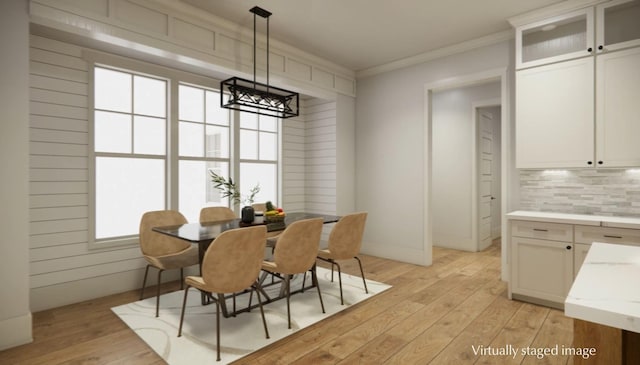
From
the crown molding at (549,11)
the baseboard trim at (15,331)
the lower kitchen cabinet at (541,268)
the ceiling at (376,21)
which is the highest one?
the ceiling at (376,21)

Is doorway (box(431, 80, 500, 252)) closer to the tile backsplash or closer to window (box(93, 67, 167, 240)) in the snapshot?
the tile backsplash

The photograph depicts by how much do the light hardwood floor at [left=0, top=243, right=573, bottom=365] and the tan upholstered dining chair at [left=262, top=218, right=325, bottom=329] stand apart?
48 cm

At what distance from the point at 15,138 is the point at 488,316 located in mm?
4170

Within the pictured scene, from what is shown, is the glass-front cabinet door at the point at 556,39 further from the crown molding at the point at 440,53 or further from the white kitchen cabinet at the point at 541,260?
the white kitchen cabinet at the point at 541,260

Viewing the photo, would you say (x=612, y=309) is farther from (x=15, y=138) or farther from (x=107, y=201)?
(x=107, y=201)

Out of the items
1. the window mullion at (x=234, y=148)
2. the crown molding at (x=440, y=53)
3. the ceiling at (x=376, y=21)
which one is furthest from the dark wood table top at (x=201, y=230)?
the crown molding at (x=440, y=53)

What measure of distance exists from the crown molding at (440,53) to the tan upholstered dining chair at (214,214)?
A: 3.13 meters

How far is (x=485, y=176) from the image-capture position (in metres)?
5.98

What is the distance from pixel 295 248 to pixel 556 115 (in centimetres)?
292

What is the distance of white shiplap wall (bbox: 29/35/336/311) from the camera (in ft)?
10.5

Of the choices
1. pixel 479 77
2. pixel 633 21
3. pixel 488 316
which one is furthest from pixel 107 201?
pixel 633 21

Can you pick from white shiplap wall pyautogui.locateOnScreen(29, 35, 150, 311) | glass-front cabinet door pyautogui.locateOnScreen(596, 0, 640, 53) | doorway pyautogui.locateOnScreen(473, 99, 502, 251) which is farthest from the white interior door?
white shiplap wall pyautogui.locateOnScreen(29, 35, 150, 311)

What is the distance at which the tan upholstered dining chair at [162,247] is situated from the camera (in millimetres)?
3279

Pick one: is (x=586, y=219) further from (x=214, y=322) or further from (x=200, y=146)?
(x=200, y=146)
